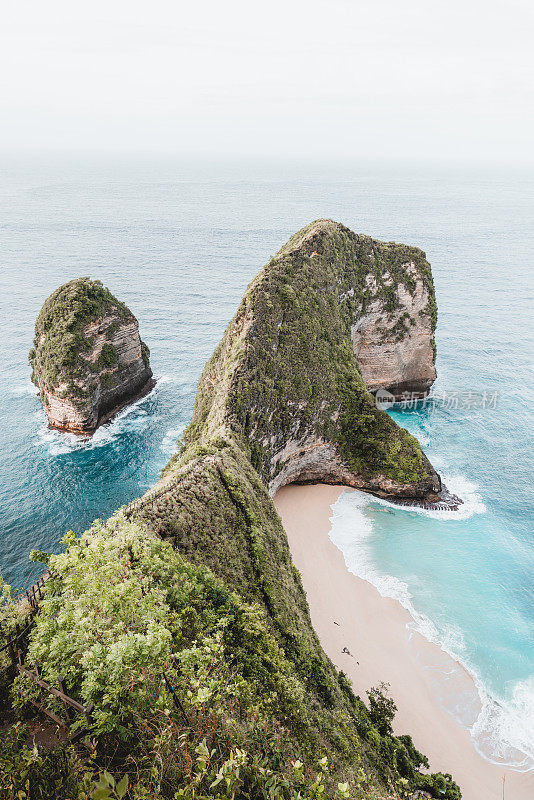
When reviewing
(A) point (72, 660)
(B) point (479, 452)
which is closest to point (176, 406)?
(B) point (479, 452)

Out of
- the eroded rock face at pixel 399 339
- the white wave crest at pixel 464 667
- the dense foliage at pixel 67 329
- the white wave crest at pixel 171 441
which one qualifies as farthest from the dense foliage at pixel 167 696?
the eroded rock face at pixel 399 339

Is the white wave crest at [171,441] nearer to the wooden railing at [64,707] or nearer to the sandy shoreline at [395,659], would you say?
the sandy shoreline at [395,659]

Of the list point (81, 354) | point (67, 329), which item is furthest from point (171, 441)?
point (67, 329)

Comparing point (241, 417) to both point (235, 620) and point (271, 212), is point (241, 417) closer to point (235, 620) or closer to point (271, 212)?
point (235, 620)

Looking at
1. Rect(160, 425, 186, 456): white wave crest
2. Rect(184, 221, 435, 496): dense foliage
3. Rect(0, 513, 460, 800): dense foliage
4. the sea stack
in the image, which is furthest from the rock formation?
the sea stack

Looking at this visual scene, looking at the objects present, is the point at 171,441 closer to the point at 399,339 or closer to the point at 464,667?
the point at 399,339

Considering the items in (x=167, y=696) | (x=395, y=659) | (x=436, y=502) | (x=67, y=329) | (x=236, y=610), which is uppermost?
(x=167, y=696)

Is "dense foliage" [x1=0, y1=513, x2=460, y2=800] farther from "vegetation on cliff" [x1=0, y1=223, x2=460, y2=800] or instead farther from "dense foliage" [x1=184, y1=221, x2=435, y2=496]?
"dense foliage" [x1=184, y1=221, x2=435, y2=496]
